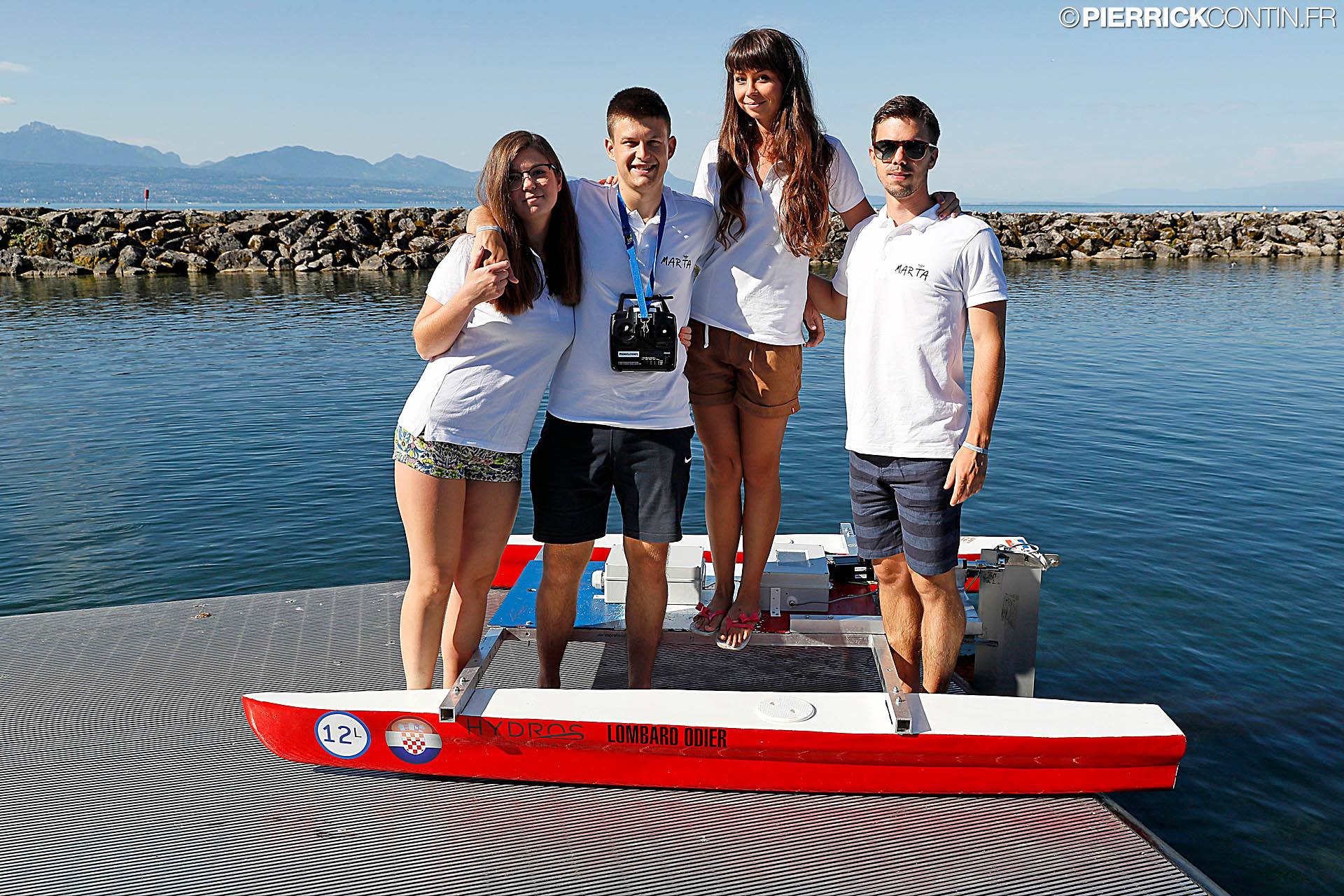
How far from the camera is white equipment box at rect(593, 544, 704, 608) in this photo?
410cm

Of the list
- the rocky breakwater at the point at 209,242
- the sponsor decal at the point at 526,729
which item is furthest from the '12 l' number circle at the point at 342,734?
the rocky breakwater at the point at 209,242

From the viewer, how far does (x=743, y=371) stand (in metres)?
3.52

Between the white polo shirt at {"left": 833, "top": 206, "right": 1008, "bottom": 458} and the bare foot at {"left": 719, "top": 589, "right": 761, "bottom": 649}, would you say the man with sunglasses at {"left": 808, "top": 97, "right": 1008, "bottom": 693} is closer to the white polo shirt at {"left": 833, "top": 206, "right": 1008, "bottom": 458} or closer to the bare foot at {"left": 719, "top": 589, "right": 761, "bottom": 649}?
the white polo shirt at {"left": 833, "top": 206, "right": 1008, "bottom": 458}

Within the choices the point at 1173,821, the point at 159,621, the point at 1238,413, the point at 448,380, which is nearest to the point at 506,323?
the point at 448,380

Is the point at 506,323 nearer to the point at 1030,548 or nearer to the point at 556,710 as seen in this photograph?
the point at 556,710

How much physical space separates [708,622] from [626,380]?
3.75 ft

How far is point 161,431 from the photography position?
36.8 feet

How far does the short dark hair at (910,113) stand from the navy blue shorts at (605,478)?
3.89 ft

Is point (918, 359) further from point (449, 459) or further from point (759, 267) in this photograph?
point (449, 459)

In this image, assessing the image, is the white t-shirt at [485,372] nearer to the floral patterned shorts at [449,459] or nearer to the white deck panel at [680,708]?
the floral patterned shorts at [449,459]

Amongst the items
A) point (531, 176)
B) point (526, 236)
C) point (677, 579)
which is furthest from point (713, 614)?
point (531, 176)

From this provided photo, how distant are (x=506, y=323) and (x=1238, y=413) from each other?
12.0 metres

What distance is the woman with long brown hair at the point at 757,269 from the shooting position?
10.8ft

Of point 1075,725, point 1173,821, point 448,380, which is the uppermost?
point 448,380
